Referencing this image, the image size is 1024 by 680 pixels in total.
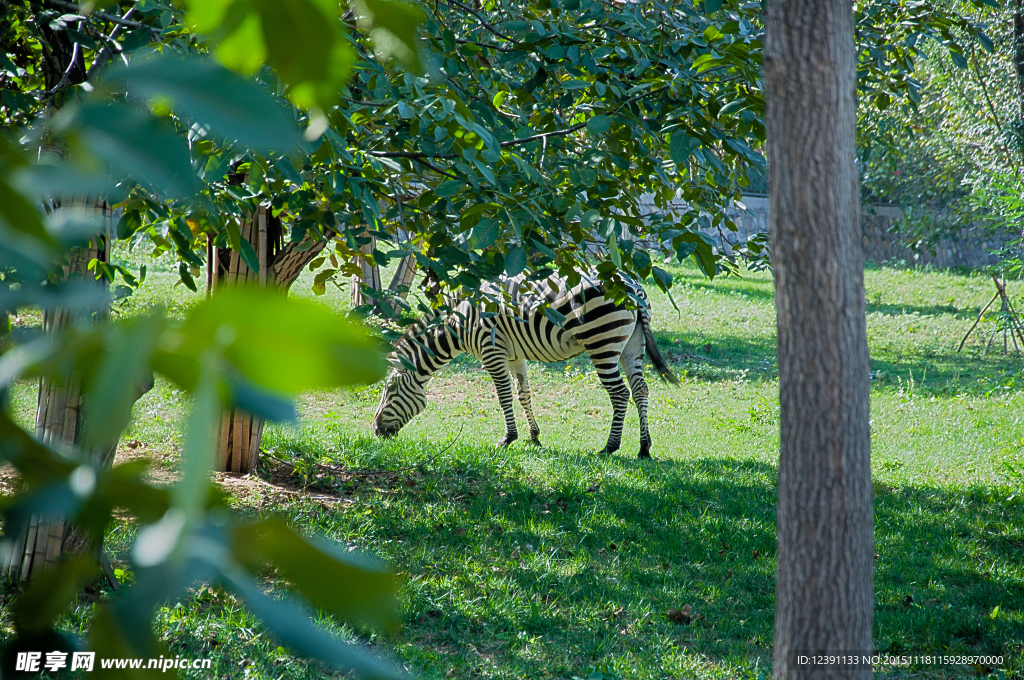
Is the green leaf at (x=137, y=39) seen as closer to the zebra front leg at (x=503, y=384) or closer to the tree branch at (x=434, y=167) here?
the tree branch at (x=434, y=167)

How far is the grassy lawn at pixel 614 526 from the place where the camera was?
389cm

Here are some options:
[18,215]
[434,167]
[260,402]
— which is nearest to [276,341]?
[260,402]

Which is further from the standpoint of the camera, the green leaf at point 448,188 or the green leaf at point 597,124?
the green leaf at point 448,188

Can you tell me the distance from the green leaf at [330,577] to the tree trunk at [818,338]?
180cm

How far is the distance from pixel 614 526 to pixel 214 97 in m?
5.58

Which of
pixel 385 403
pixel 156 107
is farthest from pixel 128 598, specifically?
pixel 385 403

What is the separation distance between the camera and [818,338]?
1.96 m

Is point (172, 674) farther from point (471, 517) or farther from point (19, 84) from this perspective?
point (471, 517)

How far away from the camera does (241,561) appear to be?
310 mm

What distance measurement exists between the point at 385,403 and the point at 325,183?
17.2ft

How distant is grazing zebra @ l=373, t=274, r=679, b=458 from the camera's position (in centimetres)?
811

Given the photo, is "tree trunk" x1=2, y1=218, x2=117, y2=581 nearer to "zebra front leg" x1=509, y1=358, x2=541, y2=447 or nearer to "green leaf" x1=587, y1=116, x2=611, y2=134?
"green leaf" x1=587, y1=116, x2=611, y2=134

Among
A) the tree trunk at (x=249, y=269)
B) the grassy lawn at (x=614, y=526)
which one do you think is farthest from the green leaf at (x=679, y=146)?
the tree trunk at (x=249, y=269)

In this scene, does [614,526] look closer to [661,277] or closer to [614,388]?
[661,277]
